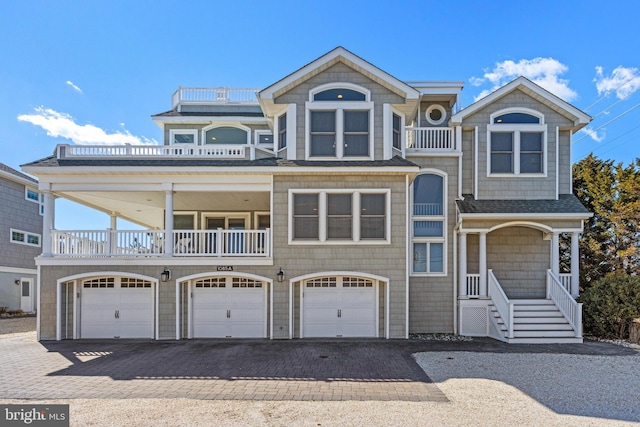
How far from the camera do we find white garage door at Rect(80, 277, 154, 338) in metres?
12.2

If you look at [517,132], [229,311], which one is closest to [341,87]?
[517,132]

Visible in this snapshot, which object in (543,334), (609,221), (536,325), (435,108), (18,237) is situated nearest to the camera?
(543,334)

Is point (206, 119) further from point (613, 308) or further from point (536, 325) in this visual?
point (613, 308)

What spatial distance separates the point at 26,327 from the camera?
15.0 m

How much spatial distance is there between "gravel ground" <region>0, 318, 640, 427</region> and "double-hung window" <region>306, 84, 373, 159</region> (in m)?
7.21

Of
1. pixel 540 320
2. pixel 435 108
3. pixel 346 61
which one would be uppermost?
pixel 346 61

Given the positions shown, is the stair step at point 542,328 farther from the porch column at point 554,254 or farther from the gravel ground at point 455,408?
the gravel ground at point 455,408

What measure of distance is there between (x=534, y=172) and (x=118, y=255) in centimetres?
1428

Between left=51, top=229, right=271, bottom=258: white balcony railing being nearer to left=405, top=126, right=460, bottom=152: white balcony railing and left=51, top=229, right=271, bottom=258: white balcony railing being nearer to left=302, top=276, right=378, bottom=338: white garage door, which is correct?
left=302, top=276, right=378, bottom=338: white garage door

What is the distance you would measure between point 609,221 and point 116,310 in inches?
781

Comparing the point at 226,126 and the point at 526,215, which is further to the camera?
the point at 226,126

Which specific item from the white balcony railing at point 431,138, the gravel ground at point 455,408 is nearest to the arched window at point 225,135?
the white balcony railing at point 431,138

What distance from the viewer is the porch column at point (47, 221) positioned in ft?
39.6

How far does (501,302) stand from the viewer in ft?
39.2
